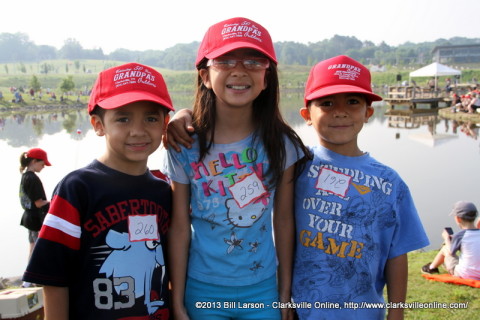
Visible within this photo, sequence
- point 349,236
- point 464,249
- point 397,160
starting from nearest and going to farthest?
point 349,236
point 464,249
point 397,160

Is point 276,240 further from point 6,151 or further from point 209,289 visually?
point 6,151

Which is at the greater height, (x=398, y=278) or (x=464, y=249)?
(x=398, y=278)

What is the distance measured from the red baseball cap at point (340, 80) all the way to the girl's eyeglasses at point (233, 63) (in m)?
0.29

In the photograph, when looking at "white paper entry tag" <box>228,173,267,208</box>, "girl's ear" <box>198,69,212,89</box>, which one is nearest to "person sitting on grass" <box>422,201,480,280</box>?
"white paper entry tag" <box>228,173,267,208</box>

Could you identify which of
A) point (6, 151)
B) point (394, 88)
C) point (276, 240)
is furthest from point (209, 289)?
point (394, 88)

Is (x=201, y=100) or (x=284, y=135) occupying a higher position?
(x=201, y=100)

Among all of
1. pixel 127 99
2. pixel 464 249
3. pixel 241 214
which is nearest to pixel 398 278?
pixel 241 214

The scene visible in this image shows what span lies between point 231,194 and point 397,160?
909 cm

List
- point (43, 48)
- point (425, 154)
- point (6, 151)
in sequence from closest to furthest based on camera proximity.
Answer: point (425, 154)
point (6, 151)
point (43, 48)

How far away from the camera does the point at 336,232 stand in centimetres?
175

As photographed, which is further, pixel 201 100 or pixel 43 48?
pixel 43 48

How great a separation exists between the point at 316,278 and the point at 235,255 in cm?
37

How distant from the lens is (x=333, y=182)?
5.90 feet

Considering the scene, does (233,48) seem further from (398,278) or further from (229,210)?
(398,278)
